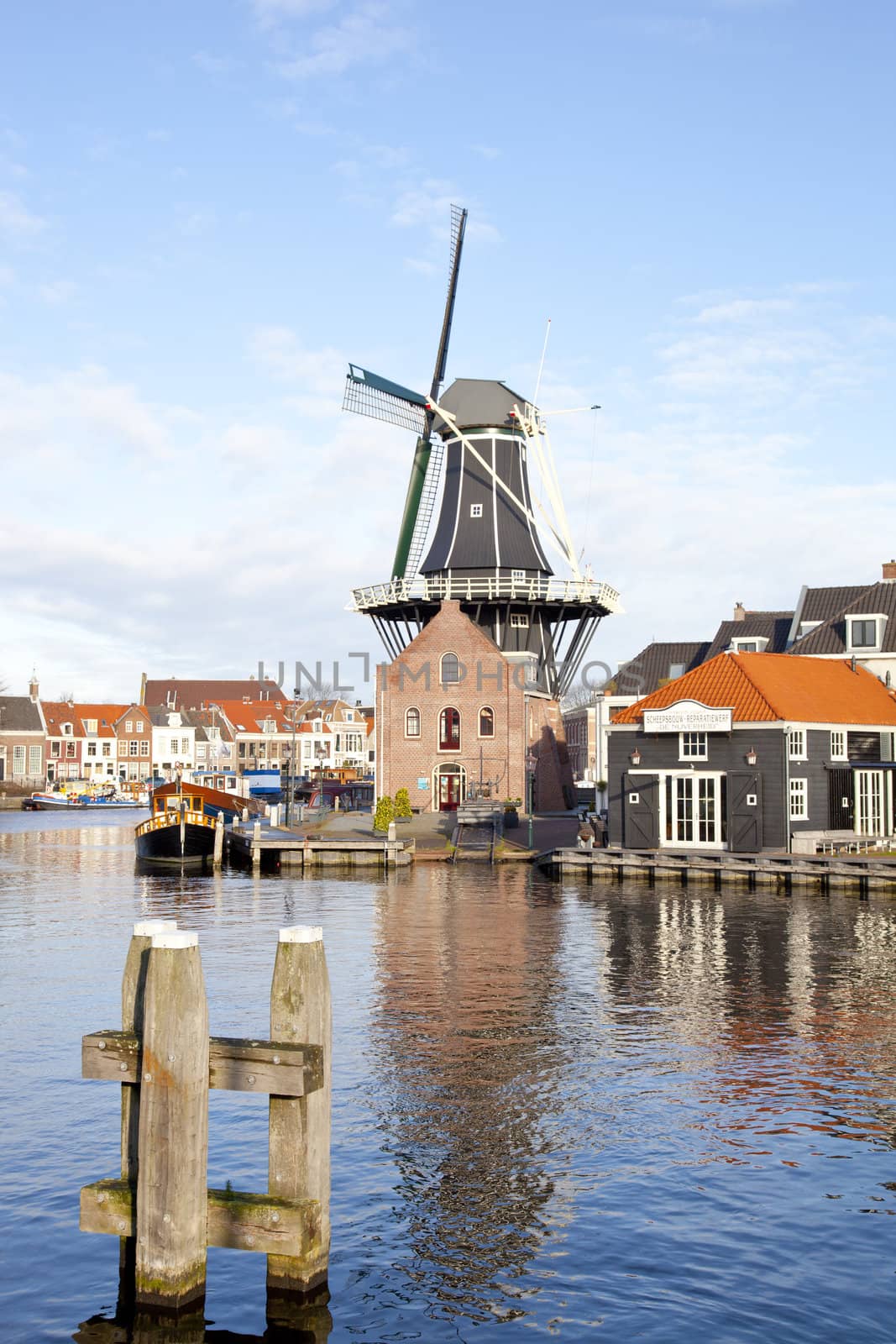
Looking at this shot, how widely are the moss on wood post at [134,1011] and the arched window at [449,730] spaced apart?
5214 cm

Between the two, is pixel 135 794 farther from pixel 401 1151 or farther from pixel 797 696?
pixel 401 1151

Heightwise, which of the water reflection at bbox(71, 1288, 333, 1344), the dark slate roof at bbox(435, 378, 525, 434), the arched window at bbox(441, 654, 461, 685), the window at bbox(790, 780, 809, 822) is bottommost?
the water reflection at bbox(71, 1288, 333, 1344)

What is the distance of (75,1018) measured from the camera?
20.8m

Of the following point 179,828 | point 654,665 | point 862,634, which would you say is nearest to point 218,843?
point 179,828

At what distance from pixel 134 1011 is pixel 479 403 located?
59.4 meters

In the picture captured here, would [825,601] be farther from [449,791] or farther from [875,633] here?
[449,791]

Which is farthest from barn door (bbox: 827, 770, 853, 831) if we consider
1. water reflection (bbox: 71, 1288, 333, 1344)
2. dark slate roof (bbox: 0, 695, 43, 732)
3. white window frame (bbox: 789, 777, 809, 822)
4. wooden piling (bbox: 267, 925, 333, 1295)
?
dark slate roof (bbox: 0, 695, 43, 732)

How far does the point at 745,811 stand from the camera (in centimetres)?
4359

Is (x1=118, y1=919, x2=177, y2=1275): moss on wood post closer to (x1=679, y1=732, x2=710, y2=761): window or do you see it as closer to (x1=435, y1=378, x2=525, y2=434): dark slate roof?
(x1=679, y1=732, x2=710, y2=761): window

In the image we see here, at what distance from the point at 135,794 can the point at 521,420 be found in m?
75.9

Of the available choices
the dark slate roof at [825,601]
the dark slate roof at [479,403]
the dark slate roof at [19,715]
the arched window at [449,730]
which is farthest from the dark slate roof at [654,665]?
the dark slate roof at [19,715]

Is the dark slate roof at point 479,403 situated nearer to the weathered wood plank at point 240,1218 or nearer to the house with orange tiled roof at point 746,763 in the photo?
the house with orange tiled roof at point 746,763

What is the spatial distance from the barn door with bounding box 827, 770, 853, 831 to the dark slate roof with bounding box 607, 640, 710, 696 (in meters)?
21.9

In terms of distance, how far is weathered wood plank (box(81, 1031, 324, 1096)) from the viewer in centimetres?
941
